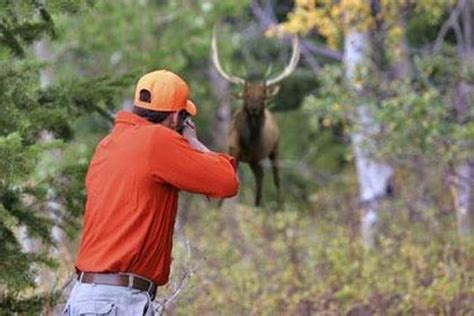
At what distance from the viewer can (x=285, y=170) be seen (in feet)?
92.7

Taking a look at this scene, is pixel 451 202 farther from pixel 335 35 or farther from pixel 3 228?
pixel 3 228

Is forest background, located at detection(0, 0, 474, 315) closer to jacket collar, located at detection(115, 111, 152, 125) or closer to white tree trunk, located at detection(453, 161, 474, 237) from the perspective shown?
white tree trunk, located at detection(453, 161, 474, 237)

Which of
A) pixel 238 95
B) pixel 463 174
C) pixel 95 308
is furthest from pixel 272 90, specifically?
pixel 463 174

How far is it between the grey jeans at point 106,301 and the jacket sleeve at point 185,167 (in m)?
0.62

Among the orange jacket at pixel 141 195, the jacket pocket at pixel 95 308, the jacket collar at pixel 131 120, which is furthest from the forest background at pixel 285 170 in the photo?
the jacket pocket at pixel 95 308

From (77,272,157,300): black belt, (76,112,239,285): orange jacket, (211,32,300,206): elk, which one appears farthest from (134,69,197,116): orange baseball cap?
(211,32,300,206): elk

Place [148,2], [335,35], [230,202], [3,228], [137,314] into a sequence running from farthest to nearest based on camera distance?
[148,2] < [230,202] < [335,35] < [3,228] < [137,314]

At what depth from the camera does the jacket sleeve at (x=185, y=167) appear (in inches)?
295

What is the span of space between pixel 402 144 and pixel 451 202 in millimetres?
2650

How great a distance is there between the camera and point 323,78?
670 inches

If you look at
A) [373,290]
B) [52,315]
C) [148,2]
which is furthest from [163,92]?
[148,2]

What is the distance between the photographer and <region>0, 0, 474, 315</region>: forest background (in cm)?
940

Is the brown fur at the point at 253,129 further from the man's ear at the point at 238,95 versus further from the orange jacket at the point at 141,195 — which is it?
the orange jacket at the point at 141,195

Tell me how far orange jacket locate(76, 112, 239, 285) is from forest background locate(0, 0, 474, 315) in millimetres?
769
